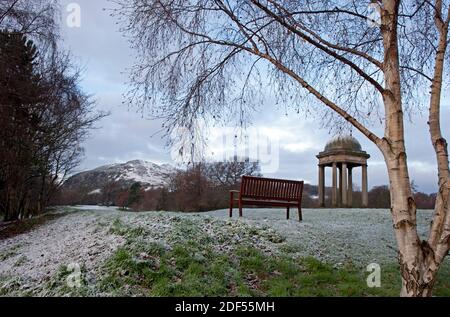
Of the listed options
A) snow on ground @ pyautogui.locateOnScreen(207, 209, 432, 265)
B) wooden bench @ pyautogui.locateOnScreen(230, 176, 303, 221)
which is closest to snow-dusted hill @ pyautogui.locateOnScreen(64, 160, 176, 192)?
wooden bench @ pyautogui.locateOnScreen(230, 176, 303, 221)

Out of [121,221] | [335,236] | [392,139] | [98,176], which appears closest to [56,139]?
[121,221]

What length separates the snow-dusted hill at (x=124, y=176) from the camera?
87.4 feet

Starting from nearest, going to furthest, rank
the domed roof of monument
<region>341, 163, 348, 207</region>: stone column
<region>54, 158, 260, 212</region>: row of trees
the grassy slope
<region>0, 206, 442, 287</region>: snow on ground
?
the grassy slope, <region>0, 206, 442, 287</region>: snow on ground, the domed roof of monument, <region>341, 163, 348, 207</region>: stone column, <region>54, 158, 260, 212</region>: row of trees

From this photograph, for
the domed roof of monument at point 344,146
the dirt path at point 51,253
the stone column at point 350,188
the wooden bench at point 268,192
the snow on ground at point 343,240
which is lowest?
the dirt path at point 51,253

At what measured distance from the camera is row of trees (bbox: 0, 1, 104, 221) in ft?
35.0

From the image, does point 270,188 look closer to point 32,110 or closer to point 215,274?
point 215,274

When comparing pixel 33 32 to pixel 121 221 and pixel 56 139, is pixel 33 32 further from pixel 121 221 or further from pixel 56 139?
pixel 121 221

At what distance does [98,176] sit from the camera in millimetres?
33406

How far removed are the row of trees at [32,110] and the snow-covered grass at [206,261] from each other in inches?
201

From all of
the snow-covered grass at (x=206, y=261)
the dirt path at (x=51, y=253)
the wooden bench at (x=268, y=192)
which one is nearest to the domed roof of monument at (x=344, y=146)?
the wooden bench at (x=268, y=192)

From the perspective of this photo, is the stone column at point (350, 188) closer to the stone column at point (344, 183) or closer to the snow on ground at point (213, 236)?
the stone column at point (344, 183)

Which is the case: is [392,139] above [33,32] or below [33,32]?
below

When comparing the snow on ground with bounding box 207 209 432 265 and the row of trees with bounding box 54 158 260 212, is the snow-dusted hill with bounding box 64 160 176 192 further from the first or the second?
the snow on ground with bounding box 207 209 432 265
